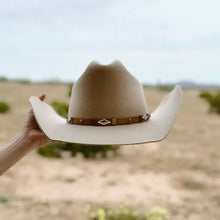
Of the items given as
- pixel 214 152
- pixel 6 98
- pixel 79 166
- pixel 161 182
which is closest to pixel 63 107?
pixel 79 166

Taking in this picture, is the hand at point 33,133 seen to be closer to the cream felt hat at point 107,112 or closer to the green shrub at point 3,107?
the cream felt hat at point 107,112

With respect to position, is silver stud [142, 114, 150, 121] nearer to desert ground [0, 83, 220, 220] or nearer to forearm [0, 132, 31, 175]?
forearm [0, 132, 31, 175]

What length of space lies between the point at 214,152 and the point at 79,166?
350 centimetres

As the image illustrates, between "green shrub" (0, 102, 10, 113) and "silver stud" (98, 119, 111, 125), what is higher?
"silver stud" (98, 119, 111, 125)

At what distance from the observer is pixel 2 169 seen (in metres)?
1.83

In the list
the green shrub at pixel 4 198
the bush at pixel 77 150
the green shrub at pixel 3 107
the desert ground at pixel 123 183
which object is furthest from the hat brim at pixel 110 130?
the green shrub at pixel 3 107

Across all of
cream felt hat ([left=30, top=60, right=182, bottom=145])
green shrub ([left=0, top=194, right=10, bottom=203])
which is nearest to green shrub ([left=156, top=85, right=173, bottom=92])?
green shrub ([left=0, top=194, right=10, bottom=203])

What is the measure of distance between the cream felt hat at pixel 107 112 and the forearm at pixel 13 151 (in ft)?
0.38

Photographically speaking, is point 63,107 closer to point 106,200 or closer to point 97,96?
point 106,200

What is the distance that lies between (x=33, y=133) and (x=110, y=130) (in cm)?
30

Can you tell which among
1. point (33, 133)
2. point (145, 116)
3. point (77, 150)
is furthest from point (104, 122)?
point (77, 150)

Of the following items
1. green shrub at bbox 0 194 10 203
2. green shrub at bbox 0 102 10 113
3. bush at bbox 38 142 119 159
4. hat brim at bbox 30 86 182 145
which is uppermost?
hat brim at bbox 30 86 182 145

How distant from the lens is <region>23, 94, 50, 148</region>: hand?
72.3 inches

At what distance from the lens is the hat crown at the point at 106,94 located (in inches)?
71.4
